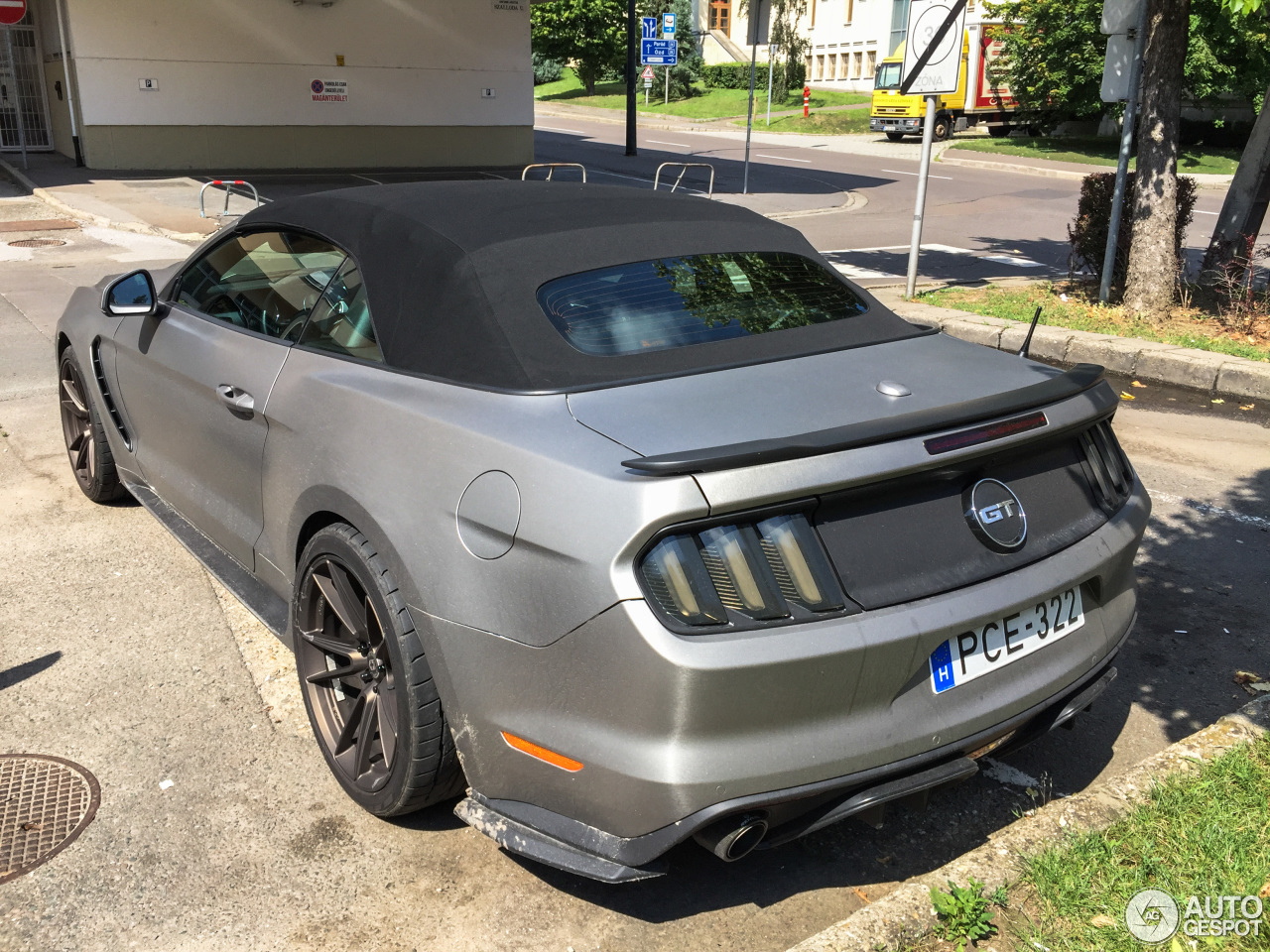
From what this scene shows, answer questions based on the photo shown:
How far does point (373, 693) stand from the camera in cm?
297

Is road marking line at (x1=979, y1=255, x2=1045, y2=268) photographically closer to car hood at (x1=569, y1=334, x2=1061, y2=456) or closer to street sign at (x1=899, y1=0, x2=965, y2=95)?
street sign at (x1=899, y1=0, x2=965, y2=95)

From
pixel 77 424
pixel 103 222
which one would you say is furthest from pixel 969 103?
pixel 77 424

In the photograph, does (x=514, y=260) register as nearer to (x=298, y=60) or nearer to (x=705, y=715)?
(x=705, y=715)

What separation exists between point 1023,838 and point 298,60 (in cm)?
2291

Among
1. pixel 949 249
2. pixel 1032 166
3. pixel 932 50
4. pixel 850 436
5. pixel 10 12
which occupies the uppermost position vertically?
pixel 10 12

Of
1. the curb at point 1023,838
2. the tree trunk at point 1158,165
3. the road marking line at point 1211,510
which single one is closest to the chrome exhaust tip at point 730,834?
the curb at point 1023,838

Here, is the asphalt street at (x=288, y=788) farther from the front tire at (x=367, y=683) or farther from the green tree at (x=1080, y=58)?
the green tree at (x=1080, y=58)

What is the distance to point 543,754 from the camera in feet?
8.15

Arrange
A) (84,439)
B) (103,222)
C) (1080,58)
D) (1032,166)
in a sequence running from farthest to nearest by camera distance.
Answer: (1080,58) → (1032,166) → (103,222) → (84,439)

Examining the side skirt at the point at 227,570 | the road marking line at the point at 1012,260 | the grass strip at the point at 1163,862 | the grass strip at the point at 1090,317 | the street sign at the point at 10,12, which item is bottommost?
the road marking line at the point at 1012,260

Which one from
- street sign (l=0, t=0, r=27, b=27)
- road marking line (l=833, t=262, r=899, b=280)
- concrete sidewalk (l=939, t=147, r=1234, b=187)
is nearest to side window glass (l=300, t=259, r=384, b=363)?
road marking line (l=833, t=262, r=899, b=280)

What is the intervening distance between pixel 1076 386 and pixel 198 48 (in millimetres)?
21863

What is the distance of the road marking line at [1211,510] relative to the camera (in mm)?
5461

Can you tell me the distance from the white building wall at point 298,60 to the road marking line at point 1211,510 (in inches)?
801
